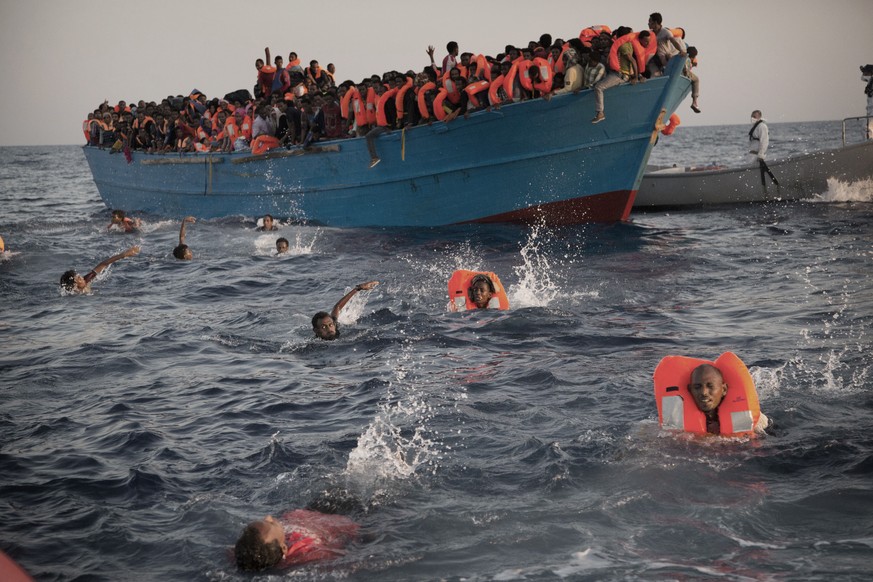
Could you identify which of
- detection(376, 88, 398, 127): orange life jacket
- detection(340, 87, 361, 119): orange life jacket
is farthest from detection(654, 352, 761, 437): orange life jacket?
detection(340, 87, 361, 119): orange life jacket

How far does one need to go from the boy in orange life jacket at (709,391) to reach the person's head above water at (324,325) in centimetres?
488

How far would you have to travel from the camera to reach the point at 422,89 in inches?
687

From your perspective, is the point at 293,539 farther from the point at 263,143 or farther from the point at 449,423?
the point at 263,143

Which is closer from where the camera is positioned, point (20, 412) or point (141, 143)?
point (20, 412)

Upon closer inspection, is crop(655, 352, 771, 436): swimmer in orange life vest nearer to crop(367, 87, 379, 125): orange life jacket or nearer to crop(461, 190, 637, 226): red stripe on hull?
crop(461, 190, 637, 226): red stripe on hull

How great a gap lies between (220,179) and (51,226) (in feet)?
20.9

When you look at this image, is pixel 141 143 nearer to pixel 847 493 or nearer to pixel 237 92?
pixel 237 92

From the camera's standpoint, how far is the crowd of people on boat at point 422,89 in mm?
16312

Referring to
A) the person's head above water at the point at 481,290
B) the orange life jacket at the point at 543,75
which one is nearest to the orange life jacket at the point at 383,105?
the orange life jacket at the point at 543,75

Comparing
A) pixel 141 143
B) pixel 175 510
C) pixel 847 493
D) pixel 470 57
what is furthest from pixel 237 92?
pixel 847 493

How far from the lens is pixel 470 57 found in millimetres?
17781

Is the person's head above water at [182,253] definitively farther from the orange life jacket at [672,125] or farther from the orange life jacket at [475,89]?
the orange life jacket at [672,125]

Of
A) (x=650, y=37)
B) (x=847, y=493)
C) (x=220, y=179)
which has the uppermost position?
(x=650, y=37)

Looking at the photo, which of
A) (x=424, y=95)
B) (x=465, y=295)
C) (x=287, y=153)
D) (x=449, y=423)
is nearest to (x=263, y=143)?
(x=287, y=153)
